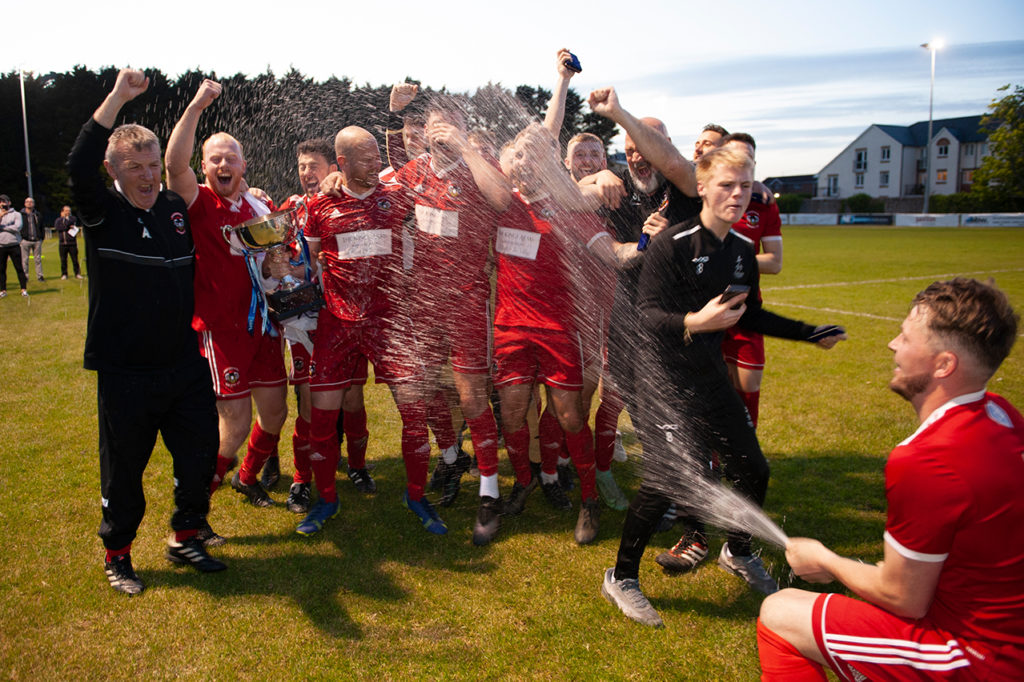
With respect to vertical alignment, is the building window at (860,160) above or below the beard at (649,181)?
above

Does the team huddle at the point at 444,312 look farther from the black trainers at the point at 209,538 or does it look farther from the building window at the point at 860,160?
the building window at the point at 860,160

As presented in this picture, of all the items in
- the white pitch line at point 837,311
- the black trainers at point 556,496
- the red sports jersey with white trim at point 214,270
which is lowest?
the black trainers at point 556,496

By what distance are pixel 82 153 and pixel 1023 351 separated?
10.9 metres

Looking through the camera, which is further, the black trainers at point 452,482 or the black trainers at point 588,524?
the black trainers at point 452,482

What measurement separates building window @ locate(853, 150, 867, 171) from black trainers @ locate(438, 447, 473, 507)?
86392mm

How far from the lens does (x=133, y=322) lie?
11.6 ft

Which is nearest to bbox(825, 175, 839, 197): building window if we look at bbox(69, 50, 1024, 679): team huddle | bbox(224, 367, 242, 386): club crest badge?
bbox(69, 50, 1024, 679): team huddle

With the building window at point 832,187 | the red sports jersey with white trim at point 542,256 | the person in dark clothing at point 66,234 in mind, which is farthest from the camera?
the building window at point 832,187

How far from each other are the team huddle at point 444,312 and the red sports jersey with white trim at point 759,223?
0.08 feet

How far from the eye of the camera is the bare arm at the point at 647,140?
3496mm

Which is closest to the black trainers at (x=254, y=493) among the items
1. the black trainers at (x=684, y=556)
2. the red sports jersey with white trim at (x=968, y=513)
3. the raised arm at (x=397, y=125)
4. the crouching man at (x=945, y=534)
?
the raised arm at (x=397, y=125)

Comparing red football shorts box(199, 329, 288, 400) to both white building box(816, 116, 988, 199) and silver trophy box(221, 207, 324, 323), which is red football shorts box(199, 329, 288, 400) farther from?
white building box(816, 116, 988, 199)

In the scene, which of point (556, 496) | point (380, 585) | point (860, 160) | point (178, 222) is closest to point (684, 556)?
point (556, 496)

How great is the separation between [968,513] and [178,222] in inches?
152
